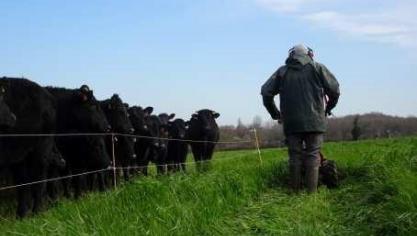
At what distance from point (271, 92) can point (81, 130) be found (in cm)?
425

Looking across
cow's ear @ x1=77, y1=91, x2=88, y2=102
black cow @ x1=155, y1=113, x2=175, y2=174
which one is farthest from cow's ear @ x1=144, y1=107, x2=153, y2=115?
cow's ear @ x1=77, y1=91, x2=88, y2=102

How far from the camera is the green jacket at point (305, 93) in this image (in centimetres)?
1045

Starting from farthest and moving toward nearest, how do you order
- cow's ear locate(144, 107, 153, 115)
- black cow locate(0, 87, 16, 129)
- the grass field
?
cow's ear locate(144, 107, 153, 115) → black cow locate(0, 87, 16, 129) → the grass field

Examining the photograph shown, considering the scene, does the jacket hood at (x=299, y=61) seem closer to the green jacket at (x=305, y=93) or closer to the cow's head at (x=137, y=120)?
the green jacket at (x=305, y=93)

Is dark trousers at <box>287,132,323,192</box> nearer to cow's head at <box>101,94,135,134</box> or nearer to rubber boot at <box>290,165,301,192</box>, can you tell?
rubber boot at <box>290,165,301,192</box>

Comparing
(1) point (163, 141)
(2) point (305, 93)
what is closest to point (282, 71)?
(2) point (305, 93)

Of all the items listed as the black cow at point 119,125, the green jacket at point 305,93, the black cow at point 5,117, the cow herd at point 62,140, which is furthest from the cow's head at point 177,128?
the black cow at point 5,117

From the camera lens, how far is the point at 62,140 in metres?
13.1

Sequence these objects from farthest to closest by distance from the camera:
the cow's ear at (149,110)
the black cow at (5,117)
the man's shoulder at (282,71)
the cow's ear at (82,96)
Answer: the cow's ear at (149,110), the cow's ear at (82,96), the man's shoulder at (282,71), the black cow at (5,117)

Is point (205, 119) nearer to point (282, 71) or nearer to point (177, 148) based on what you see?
point (177, 148)

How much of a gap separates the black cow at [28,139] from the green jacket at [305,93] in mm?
3997

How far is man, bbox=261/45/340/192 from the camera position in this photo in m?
10.4

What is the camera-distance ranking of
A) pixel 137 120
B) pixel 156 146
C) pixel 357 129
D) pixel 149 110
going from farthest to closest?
pixel 357 129, pixel 149 110, pixel 156 146, pixel 137 120

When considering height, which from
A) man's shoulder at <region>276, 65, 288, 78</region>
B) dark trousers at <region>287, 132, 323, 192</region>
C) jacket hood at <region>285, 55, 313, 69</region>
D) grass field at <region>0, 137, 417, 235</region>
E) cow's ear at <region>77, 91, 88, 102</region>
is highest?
jacket hood at <region>285, 55, 313, 69</region>
